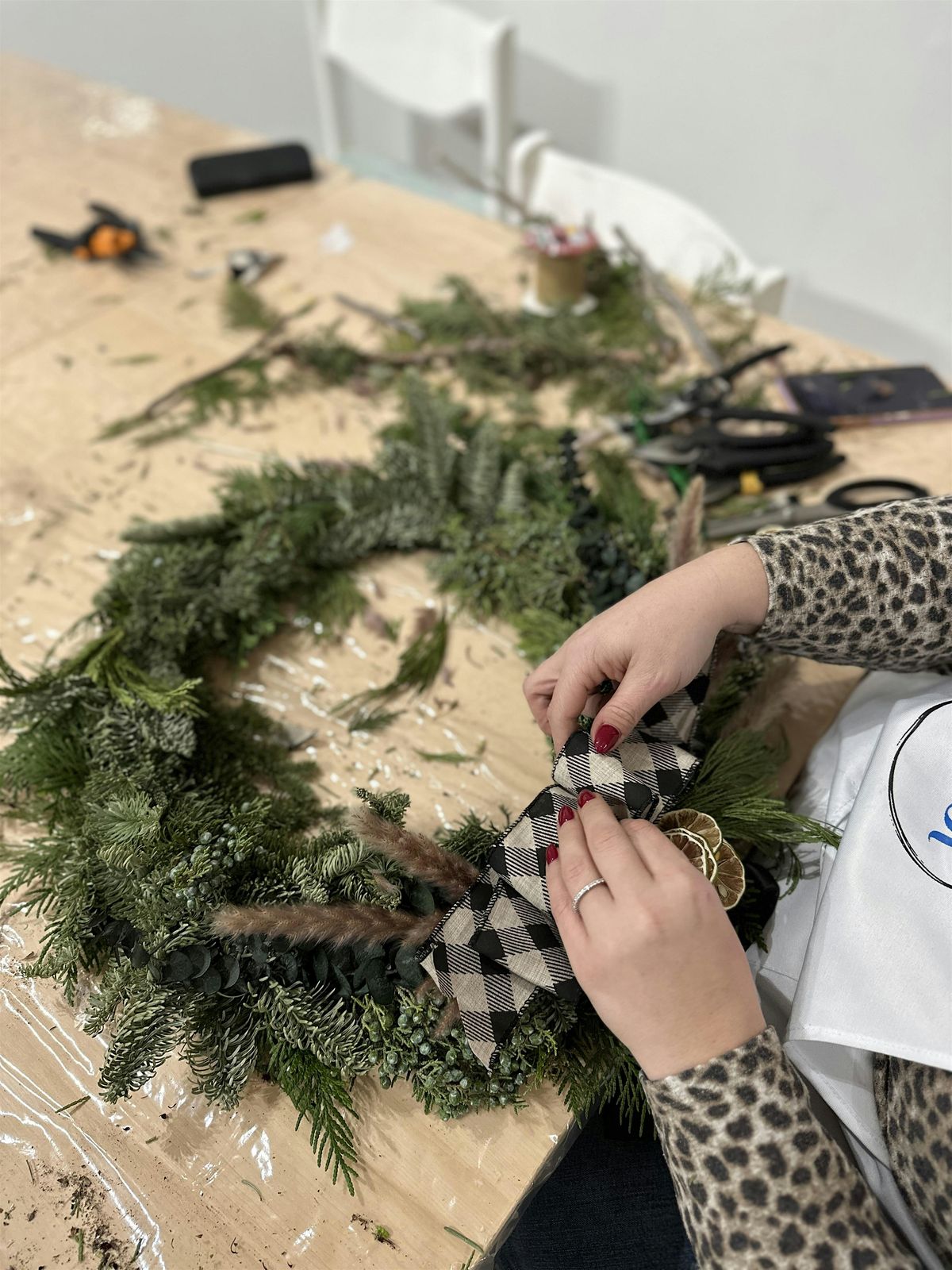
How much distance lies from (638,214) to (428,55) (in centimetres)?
71

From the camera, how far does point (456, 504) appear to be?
108 cm

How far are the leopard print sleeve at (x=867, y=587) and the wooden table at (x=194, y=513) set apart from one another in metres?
0.17

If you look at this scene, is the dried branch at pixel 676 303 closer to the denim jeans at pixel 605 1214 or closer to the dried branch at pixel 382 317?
the dried branch at pixel 382 317

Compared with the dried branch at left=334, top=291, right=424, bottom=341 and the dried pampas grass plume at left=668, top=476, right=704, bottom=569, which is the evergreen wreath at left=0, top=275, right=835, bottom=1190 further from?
the dried branch at left=334, top=291, right=424, bottom=341

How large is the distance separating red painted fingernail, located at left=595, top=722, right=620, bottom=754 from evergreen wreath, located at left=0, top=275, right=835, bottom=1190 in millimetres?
104

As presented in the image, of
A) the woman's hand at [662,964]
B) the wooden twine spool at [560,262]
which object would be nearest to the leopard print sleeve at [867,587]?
the woman's hand at [662,964]

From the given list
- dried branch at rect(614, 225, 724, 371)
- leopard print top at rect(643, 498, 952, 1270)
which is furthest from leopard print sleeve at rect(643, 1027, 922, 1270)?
dried branch at rect(614, 225, 724, 371)

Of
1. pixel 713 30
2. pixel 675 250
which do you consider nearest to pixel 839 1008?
pixel 675 250

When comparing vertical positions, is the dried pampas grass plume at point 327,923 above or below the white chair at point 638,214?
below

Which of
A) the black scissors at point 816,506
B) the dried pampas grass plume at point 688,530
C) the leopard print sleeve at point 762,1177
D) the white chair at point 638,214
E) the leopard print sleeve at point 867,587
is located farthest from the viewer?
the white chair at point 638,214

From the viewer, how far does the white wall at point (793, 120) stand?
196 cm

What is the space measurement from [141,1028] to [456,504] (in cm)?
68

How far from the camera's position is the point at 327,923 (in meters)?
0.67

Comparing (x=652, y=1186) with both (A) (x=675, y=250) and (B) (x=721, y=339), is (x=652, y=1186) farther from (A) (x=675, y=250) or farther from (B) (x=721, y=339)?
(A) (x=675, y=250)
